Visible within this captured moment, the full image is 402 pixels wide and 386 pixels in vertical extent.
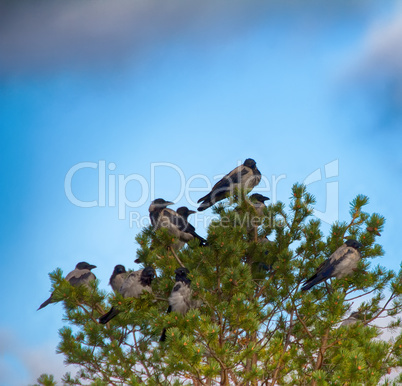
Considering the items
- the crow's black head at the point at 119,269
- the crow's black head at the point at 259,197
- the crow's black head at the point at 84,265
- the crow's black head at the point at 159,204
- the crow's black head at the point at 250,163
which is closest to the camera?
the crow's black head at the point at 159,204

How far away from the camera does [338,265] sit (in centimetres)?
741

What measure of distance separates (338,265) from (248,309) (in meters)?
1.67

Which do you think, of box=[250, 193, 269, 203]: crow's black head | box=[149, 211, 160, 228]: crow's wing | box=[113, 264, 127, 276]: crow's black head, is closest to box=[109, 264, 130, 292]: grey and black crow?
box=[113, 264, 127, 276]: crow's black head

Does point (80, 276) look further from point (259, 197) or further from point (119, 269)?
point (259, 197)

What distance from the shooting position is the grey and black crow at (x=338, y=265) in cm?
742

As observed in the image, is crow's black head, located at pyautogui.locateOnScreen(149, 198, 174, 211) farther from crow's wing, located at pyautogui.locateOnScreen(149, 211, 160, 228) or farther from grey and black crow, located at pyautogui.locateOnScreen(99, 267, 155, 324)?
grey and black crow, located at pyautogui.locateOnScreen(99, 267, 155, 324)

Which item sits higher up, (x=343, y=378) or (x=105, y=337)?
(x=105, y=337)

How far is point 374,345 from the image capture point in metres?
7.09

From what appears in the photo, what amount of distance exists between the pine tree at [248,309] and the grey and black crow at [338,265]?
0.14m

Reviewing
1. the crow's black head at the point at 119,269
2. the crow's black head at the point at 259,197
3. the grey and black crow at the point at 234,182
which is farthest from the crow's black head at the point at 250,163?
the crow's black head at the point at 119,269

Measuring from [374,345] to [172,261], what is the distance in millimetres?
3269

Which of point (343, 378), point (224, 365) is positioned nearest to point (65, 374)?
point (224, 365)

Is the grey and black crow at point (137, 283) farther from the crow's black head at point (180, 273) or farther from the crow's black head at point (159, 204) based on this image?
the crow's black head at point (159, 204)

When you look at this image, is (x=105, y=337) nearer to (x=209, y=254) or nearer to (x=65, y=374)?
Answer: (x=65, y=374)
